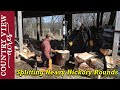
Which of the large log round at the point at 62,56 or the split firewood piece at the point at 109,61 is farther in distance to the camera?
the large log round at the point at 62,56

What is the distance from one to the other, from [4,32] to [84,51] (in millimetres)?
2498

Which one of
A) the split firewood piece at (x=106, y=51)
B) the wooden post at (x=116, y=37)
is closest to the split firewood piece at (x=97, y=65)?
the split firewood piece at (x=106, y=51)

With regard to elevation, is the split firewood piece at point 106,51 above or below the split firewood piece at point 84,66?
above

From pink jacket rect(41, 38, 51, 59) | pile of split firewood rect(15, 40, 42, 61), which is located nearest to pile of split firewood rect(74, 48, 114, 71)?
pink jacket rect(41, 38, 51, 59)

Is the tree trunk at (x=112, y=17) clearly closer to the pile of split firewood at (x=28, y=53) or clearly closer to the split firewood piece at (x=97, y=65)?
the split firewood piece at (x=97, y=65)

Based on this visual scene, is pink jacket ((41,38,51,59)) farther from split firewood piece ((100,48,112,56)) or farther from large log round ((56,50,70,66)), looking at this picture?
split firewood piece ((100,48,112,56))

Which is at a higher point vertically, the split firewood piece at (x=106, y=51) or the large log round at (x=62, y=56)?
the split firewood piece at (x=106, y=51)

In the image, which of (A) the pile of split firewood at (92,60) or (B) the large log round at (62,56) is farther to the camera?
(B) the large log round at (62,56)

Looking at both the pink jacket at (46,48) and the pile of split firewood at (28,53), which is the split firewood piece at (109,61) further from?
the pile of split firewood at (28,53)

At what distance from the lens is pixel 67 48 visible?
1089cm

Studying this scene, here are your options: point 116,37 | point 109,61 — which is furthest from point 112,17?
point 109,61

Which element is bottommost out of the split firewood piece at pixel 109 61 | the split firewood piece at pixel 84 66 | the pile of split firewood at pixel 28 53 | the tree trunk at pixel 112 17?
the split firewood piece at pixel 84 66

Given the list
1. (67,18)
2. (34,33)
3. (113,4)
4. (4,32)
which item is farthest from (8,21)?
(113,4)

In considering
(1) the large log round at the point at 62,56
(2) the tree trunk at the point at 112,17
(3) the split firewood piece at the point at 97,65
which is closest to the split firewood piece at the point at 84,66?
(3) the split firewood piece at the point at 97,65
